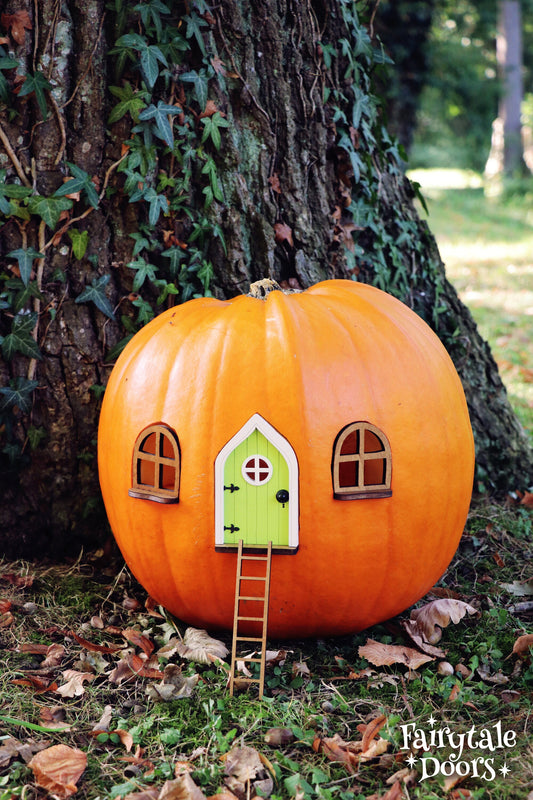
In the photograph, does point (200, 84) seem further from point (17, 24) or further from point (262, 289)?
point (262, 289)

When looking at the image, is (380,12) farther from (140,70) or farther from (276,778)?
(276,778)

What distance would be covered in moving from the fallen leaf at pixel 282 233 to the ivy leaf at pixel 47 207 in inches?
33.6

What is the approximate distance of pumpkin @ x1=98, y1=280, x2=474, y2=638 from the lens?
2215mm

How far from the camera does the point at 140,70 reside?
2652 millimetres

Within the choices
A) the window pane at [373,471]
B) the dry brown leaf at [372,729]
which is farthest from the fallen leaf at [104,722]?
the window pane at [373,471]

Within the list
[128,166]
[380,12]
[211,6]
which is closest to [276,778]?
[128,166]

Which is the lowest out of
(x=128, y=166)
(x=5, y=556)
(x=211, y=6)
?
(x=5, y=556)

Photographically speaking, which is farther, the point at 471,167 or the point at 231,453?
the point at 471,167

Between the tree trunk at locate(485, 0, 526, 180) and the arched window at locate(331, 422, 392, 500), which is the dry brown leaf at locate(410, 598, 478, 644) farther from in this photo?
the tree trunk at locate(485, 0, 526, 180)

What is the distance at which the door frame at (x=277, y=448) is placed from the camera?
7.16 ft

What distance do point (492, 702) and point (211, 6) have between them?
8.50ft

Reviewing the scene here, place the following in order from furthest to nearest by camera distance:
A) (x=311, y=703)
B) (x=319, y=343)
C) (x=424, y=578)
Answer: (x=424, y=578) < (x=319, y=343) < (x=311, y=703)

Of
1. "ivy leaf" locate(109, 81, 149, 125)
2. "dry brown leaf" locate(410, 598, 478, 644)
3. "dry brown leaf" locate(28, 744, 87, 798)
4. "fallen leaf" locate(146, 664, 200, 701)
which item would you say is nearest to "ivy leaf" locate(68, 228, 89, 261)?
"ivy leaf" locate(109, 81, 149, 125)

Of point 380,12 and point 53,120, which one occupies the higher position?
point 380,12
